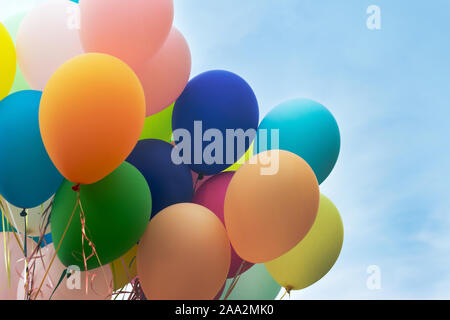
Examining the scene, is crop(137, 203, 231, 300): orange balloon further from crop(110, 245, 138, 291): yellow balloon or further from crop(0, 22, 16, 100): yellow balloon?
crop(0, 22, 16, 100): yellow balloon

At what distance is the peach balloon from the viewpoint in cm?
189

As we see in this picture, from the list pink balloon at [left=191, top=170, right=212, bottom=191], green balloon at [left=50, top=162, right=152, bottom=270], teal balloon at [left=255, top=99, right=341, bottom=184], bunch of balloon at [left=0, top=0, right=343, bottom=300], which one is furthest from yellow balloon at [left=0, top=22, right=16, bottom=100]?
teal balloon at [left=255, top=99, right=341, bottom=184]

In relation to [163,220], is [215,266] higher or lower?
lower

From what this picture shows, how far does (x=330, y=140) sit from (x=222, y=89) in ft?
1.74

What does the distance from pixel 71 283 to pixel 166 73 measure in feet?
2.99

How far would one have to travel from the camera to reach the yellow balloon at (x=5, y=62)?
5.72ft

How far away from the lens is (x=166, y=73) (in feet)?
6.38

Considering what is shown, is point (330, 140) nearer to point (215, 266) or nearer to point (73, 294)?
point (215, 266)

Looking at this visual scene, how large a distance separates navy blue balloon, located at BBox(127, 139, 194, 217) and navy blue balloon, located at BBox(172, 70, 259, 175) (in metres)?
0.11

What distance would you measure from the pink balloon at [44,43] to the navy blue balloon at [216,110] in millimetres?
500

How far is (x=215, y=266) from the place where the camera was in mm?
1690

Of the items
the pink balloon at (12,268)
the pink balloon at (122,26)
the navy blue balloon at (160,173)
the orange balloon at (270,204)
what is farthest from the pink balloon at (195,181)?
the pink balloon at (12,268)
